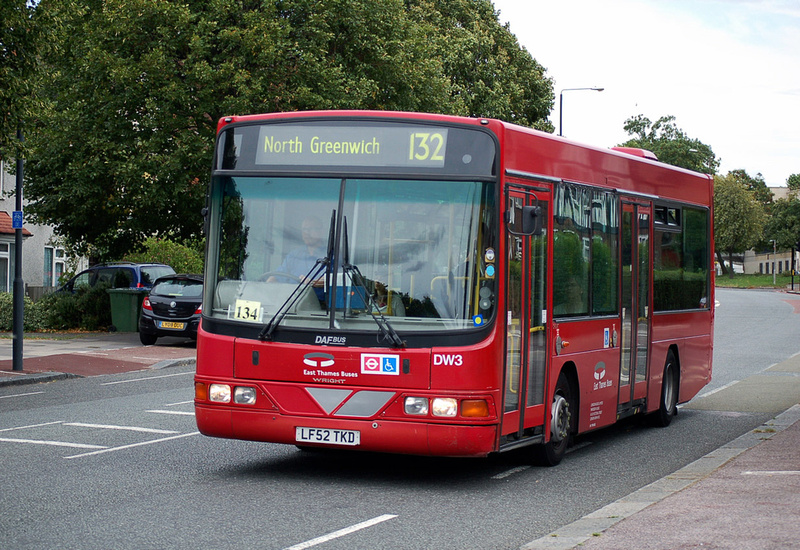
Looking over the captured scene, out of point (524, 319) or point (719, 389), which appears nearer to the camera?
point (524, 319)

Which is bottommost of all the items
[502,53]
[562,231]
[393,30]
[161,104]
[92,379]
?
[92,379]

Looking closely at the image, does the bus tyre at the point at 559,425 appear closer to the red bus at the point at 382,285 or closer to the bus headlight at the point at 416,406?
the red bus at the point at 382,285

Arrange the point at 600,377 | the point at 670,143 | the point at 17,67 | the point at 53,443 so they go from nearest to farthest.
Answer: the point at 600,377, the point at 53,443, the point at 17,67, the point at 670,143

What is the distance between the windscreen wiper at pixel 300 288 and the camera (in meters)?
8.73

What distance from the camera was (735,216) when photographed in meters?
113

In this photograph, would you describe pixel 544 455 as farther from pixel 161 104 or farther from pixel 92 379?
pixel 161 104

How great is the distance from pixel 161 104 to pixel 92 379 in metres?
9.07

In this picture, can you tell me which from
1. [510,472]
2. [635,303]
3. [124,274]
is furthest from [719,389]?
[124,274]

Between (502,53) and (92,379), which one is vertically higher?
(502,53)

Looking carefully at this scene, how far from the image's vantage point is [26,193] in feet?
94.7

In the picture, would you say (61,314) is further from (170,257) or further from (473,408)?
(473,408)

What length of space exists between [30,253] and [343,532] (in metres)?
40.1

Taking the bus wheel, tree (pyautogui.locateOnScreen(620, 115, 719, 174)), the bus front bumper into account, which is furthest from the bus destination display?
tree (pyautogui.locateOnScreen(620, 115, 719, 174))

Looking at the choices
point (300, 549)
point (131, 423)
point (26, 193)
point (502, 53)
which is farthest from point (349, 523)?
point (502, 53)
